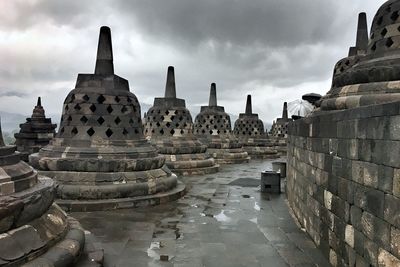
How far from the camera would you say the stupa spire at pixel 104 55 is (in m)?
9.40

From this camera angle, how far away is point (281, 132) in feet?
99.5

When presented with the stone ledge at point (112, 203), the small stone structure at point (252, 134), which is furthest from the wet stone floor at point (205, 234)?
the small stone structure at point (252, 134)

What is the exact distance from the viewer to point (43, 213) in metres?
4.07

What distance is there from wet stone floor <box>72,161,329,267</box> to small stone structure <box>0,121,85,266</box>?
32.7 inches

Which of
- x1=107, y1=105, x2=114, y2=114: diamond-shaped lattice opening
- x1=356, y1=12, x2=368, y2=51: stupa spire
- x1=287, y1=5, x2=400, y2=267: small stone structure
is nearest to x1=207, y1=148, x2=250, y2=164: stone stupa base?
x1=356, y1=12, x2=368, y2=51: stupa spire

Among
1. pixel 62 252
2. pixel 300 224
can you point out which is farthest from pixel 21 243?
pixel 300 224

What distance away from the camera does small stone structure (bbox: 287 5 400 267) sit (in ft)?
10.7

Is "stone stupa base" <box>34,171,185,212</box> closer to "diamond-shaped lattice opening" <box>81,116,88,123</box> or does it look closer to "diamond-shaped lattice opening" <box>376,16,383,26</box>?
"diamond-shaped lattice opening" <box>81,116,88,123</box>

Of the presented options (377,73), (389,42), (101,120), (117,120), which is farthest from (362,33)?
(101,120)

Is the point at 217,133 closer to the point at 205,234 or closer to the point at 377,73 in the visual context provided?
the point at 205,234

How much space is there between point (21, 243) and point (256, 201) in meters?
6.43

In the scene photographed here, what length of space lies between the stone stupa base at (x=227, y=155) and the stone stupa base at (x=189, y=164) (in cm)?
430

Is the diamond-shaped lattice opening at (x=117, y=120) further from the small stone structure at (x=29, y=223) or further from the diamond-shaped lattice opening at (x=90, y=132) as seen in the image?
the small stone structure at (x=29, y=223)

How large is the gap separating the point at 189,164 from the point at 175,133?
144 centimetres
